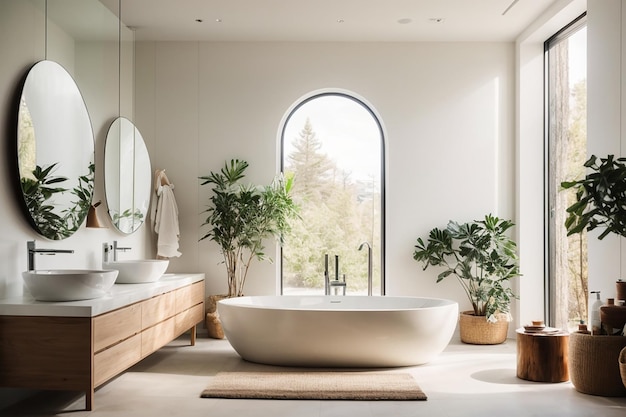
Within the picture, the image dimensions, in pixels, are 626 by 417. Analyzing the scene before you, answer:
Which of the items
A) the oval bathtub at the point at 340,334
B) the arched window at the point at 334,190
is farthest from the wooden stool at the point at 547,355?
the arched window at the point at 334,190

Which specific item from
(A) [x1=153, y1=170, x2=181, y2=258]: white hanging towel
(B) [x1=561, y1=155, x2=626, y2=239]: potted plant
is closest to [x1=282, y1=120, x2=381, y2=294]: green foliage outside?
(A) [x1=153, y1=170, x2=181, y2=258]: white hanging towel

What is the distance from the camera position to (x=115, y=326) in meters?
3.80

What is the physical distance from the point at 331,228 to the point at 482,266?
1511mm

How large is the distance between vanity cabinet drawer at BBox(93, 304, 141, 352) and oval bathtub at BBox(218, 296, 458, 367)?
897mm

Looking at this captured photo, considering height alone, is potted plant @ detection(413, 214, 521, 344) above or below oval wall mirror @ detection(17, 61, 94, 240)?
below

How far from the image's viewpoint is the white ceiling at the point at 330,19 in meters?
5.27

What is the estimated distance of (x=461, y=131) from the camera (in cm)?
635

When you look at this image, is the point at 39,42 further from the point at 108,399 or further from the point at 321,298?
the point at 321,298

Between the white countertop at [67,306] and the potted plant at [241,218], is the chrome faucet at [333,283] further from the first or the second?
the white countertop at [67,306]

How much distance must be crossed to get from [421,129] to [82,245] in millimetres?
3403

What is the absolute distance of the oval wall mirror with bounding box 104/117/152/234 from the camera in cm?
520

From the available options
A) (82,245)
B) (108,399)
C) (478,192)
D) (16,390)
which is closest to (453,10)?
(478,192)

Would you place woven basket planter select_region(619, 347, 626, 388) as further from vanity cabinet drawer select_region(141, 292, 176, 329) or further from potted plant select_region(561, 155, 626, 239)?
vanity cabinet drawer select_region(141, 292, 176, 329)

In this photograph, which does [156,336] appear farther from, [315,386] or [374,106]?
[374,106]
